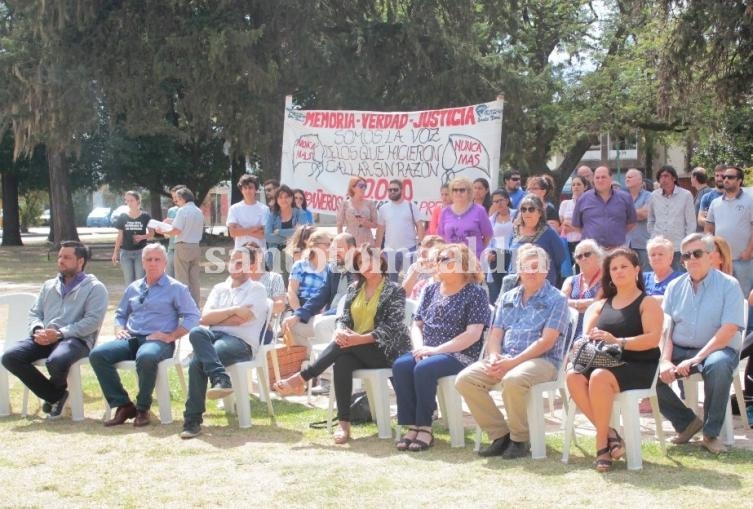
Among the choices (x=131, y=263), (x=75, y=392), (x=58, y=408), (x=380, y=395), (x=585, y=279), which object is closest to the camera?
(x=380, y=395)

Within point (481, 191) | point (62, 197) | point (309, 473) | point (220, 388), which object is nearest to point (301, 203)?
point (481, 191)

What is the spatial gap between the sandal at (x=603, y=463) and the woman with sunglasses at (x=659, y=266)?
4.43 feet

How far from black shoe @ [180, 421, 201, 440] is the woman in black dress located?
2.52 metres

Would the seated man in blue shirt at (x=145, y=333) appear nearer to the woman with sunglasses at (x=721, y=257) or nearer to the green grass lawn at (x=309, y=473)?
the green grass lawn at (x=309, y=473)

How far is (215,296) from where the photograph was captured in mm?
7863

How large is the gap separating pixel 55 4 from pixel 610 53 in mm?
16116

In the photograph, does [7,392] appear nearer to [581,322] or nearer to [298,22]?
[581,322]

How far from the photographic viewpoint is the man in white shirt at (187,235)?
12.4m

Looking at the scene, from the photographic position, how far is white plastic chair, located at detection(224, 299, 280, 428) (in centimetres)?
739

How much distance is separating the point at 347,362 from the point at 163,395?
4.66 feet

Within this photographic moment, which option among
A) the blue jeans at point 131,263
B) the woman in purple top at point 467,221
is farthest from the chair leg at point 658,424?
the blue jeans at point 131,263

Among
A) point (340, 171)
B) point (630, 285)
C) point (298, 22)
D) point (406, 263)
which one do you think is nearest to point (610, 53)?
point (298, 22)

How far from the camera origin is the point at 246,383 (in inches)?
294

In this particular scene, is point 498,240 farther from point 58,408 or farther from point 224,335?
point 58,408
